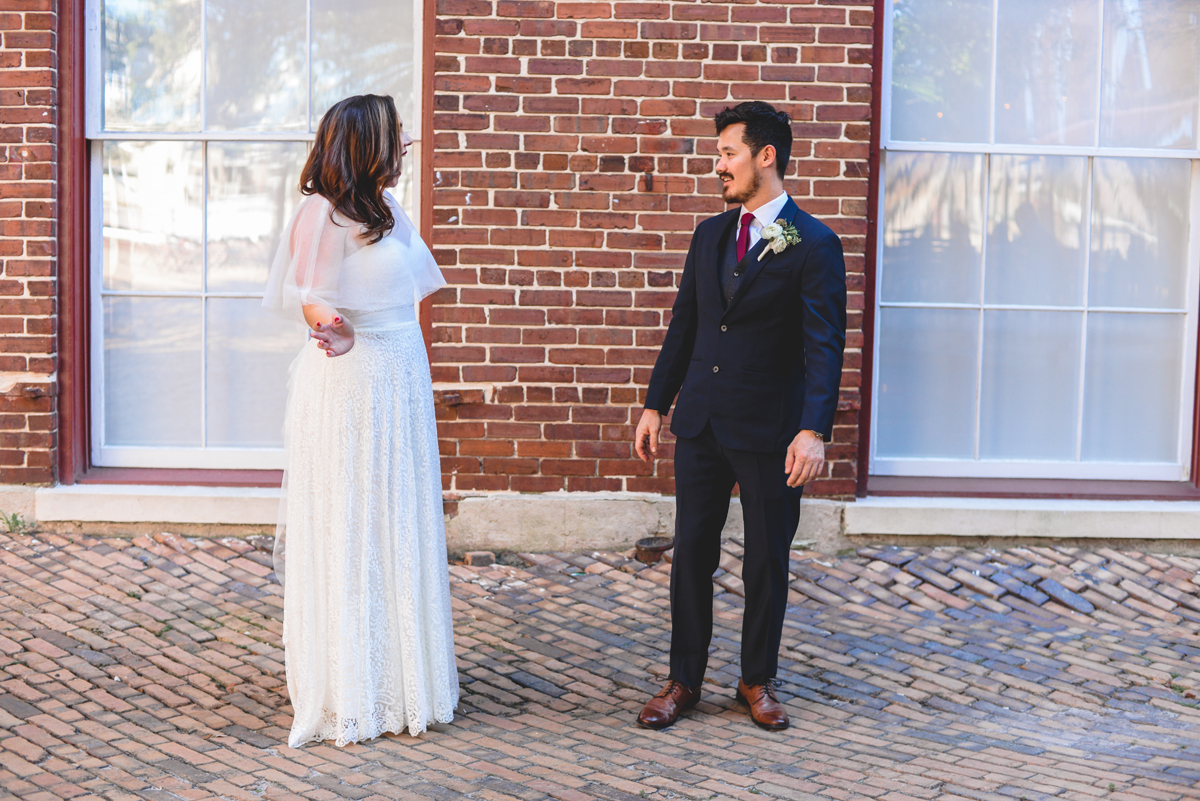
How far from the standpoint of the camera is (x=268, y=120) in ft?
18.6

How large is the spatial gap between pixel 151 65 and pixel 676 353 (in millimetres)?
3406

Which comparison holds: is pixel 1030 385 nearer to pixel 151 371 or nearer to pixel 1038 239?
pixel 1038 239

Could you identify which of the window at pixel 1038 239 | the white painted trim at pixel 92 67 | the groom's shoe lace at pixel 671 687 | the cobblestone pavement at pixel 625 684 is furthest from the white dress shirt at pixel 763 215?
the white painted trim at pixel 92 67

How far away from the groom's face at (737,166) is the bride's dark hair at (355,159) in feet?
3.75

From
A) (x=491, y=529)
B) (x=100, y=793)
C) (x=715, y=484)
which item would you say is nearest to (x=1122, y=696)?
(x=715, y=484)

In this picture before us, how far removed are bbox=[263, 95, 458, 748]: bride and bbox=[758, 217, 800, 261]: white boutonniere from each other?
1.20 meters

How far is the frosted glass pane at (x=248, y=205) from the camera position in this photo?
571 centimetres

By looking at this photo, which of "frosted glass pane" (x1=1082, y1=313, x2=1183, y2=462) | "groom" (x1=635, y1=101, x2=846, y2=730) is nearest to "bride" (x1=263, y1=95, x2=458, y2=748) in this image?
"groom" (x1=635, y1=101, x2=846, y2=730)

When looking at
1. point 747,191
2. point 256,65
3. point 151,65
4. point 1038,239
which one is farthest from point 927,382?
point 151,65

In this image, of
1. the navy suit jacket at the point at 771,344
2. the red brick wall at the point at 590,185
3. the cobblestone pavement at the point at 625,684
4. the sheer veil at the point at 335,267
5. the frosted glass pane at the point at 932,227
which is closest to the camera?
the cobblestone pavement at the point at 625,684

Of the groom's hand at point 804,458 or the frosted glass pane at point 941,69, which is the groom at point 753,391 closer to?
the groom's hand at point 804,458

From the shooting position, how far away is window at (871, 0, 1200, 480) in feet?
18.6

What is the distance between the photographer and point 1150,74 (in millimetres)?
5723

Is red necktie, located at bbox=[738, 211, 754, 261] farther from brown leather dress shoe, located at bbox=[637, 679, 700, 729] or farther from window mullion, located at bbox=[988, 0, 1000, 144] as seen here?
window mullion, located at bbox=[988, 0, 1000, 144]
